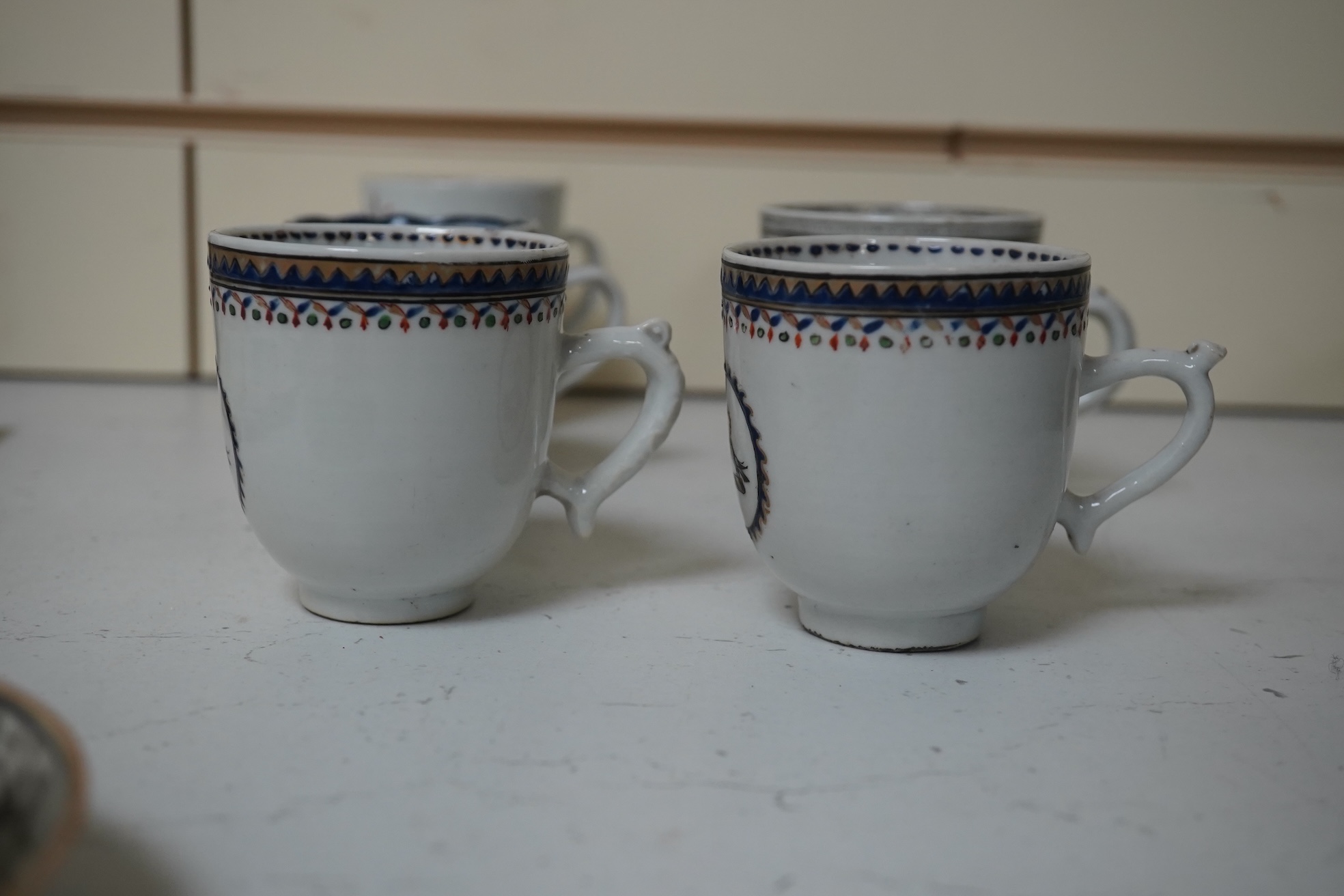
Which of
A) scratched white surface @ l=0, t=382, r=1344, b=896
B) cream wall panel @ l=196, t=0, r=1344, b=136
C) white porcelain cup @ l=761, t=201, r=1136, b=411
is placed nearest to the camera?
scratched white surface @ l=0, t=382, r=1344, b=896

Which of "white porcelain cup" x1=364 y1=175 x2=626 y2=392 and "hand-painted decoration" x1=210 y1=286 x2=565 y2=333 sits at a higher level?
"white porcelain cup" x1=364 y1=175 x2=626 y2=392

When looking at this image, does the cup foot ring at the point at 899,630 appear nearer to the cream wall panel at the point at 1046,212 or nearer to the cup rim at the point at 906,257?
the cup rim at the point at 906,257

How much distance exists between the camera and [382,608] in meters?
0.52

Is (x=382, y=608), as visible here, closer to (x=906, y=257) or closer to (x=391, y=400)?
(x=391, y=400)

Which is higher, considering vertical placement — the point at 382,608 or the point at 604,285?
the point at 604,285

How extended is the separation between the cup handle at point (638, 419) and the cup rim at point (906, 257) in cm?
5

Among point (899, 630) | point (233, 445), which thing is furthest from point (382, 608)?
point (899, 630)

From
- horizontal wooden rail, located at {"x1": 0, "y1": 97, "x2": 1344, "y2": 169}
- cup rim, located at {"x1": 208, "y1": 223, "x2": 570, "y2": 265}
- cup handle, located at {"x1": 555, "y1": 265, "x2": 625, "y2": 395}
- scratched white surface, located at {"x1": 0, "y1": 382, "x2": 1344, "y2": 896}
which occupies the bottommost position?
scratched white surface, located at {"x1": 0, "y1": 382, "x2": 1344, "y2": 896}

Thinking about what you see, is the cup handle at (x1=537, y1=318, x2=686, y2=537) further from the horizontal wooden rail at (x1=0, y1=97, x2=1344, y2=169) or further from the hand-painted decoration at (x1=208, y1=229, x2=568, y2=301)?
the horizontal wooden rail at (x1=0, y1=97, x2=1344, y2=169)

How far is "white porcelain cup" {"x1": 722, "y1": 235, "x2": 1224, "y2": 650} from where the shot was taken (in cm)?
44

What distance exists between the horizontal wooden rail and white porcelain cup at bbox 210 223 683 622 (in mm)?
428

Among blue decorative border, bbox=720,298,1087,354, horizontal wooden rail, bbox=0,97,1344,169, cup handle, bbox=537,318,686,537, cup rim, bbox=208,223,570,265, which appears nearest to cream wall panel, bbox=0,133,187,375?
horizontal wooden rail, bbox=0,97,1344,169

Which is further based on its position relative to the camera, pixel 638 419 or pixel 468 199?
pixel 468 199

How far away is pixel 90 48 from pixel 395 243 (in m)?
0.47
